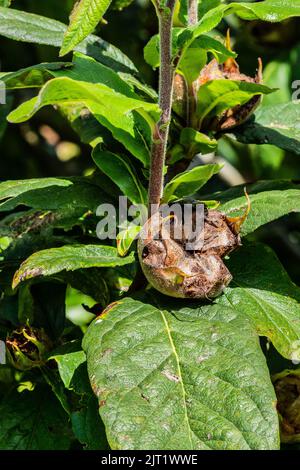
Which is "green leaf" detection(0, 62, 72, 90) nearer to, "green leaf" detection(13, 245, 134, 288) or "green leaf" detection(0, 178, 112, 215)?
"green leaf" detection(0, 178, 112, 215)

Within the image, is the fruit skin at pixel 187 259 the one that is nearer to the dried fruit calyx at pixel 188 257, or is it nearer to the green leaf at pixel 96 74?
the dried fruit calyx at pixel 188 257

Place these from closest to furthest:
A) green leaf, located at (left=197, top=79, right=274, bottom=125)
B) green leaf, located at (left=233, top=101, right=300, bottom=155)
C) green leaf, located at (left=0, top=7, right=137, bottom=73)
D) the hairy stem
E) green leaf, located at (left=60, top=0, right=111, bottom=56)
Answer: green leaf, located at (left=60, top=0, right=111, bottom=56) → the hairy stem → green leaf, located at (left=197, top=79, right=274, bottom=125) → green leaf, located at (left=0, top=7, right=137, bottom=73) → green leaf, located at (left=233, top=101, right=300, bottom=155)

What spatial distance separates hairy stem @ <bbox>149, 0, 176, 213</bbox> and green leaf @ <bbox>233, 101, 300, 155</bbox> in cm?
38

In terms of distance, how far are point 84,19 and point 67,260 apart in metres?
0.42

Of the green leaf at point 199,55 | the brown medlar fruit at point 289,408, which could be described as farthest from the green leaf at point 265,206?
the brown medlar fruit at point 289,408

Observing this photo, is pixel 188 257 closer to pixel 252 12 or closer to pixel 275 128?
pixel 252 12

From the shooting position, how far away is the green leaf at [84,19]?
47.6 inches

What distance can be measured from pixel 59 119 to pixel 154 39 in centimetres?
158

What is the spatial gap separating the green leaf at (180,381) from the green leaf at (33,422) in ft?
1.47

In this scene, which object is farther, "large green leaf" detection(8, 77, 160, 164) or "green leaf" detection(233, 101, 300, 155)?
"green leaf" detection(233, 101, 300, 155)

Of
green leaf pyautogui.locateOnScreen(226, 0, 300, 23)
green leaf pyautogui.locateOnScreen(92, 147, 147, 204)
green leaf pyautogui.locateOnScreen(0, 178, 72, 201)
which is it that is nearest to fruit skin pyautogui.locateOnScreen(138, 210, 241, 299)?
green leaf pyautogui.locateOnScreen(92, 147, 147, 204)

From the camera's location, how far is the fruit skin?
1.40 m
